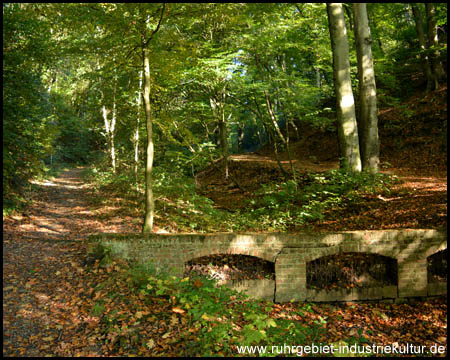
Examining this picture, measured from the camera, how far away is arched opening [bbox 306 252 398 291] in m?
6.96

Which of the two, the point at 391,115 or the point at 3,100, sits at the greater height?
the point at 391,115

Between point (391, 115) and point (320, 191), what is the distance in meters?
12.1

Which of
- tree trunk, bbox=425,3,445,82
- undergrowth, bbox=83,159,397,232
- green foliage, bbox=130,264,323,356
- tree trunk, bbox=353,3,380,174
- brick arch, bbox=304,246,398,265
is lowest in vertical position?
green foliage, bbox=130,264,323,356

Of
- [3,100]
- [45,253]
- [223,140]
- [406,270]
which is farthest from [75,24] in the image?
[223,140]

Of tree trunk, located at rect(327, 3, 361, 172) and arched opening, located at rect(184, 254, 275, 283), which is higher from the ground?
tree trunk, located at rect(327, 3, 361, 172)

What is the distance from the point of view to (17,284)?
5.16 meters

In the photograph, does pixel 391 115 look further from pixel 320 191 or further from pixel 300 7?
pixel 320 191

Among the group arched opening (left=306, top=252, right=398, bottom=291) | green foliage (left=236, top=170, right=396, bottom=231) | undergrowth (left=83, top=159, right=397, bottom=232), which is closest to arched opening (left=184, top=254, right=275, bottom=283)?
arched opening (left=306, top=252, right=398, bottom=291)

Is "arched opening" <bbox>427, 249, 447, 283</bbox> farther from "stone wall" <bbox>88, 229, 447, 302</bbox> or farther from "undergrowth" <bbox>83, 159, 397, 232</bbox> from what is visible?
"undergrowth" <bbox>83, 159, 397, 232</bbox>

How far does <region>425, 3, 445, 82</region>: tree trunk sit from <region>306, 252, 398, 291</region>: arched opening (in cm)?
1394

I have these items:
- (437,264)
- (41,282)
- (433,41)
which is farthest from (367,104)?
(41,282)

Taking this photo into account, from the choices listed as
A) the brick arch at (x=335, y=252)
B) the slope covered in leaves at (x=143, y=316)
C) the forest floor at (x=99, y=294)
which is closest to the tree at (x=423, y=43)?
the forest floor at (x=99, y=294)

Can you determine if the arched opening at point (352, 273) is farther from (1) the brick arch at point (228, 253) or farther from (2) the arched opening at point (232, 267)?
(1) the brick arch at point (228, 253)

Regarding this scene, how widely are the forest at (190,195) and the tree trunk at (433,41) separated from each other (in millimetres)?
90
